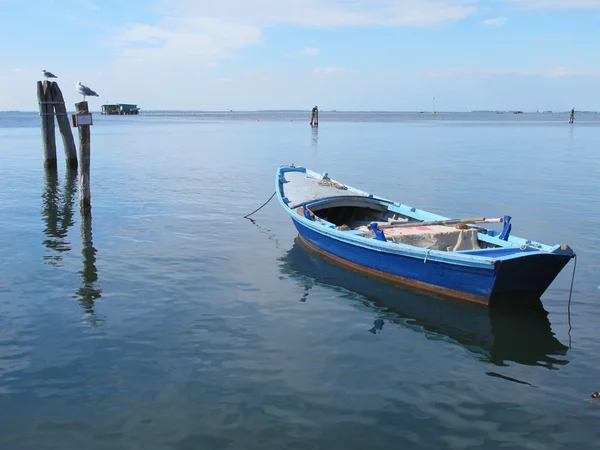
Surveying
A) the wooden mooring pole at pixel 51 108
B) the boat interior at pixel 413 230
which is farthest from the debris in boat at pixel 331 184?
the wooden mooring pole at pixel 51 108

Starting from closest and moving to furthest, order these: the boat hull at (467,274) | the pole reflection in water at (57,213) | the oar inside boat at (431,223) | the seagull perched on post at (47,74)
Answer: the boat hull at (467,274) → the oar inside boat at (431,223) → the pole reflection in water at (57,213) → the seagull perched on post at (47,74)

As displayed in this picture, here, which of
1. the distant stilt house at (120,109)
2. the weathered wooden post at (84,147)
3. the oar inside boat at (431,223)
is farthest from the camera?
the distant stilt house at (120,109)

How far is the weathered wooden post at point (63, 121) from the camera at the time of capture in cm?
2777

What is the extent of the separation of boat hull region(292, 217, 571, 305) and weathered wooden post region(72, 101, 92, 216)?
9687 millimetres

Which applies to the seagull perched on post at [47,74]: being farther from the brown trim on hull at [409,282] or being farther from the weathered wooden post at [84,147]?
the brown trim on hull at [409,282]

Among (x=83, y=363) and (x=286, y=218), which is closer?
(x=83, y=363)

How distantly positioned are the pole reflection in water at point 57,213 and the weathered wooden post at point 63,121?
0.80 meters

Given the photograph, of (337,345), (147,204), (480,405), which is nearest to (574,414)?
(480,405)

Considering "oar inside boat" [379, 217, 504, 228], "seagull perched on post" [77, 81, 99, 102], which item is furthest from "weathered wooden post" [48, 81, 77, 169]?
"oar inside boat" [379, 217, 504, 228]

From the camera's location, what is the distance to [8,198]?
22.2 metres

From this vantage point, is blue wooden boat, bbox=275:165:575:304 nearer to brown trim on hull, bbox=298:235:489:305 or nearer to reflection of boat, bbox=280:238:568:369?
brown trim on hull, bbox=298:235:489:305

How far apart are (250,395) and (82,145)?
13.1 m

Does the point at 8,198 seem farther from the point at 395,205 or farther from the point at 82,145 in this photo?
the point at 395,205

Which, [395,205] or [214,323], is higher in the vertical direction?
[395,205]
